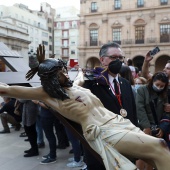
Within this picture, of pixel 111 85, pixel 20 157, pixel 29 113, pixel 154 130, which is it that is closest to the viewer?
pixel 111 85

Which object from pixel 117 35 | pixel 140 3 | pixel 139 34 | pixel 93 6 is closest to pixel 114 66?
pixel 139 34

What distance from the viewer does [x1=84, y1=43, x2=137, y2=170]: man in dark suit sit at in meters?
2.58

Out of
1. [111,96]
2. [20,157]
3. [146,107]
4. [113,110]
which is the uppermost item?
[111,96]

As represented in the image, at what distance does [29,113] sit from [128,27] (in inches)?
1167

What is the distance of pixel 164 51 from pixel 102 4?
10.9m

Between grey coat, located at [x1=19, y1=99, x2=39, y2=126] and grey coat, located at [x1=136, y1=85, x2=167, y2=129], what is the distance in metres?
2.43

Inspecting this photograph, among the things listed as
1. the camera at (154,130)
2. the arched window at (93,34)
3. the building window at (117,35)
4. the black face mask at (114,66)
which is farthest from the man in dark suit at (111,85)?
the arched window at (93,34)

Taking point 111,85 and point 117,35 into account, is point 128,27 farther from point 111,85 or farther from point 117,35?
point 111,85

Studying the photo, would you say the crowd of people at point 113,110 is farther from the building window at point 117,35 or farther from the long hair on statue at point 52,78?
the building window at point 117,35

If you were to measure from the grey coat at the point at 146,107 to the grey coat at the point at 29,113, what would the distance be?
243 centimetres

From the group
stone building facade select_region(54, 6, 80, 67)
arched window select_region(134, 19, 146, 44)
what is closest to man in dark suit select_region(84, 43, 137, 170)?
arched window select_region(134, 19, 146, 44)

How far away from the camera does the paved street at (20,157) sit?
14.9 feet

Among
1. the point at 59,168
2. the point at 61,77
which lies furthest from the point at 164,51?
the point at 61,77

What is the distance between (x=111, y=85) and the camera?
105 inches
